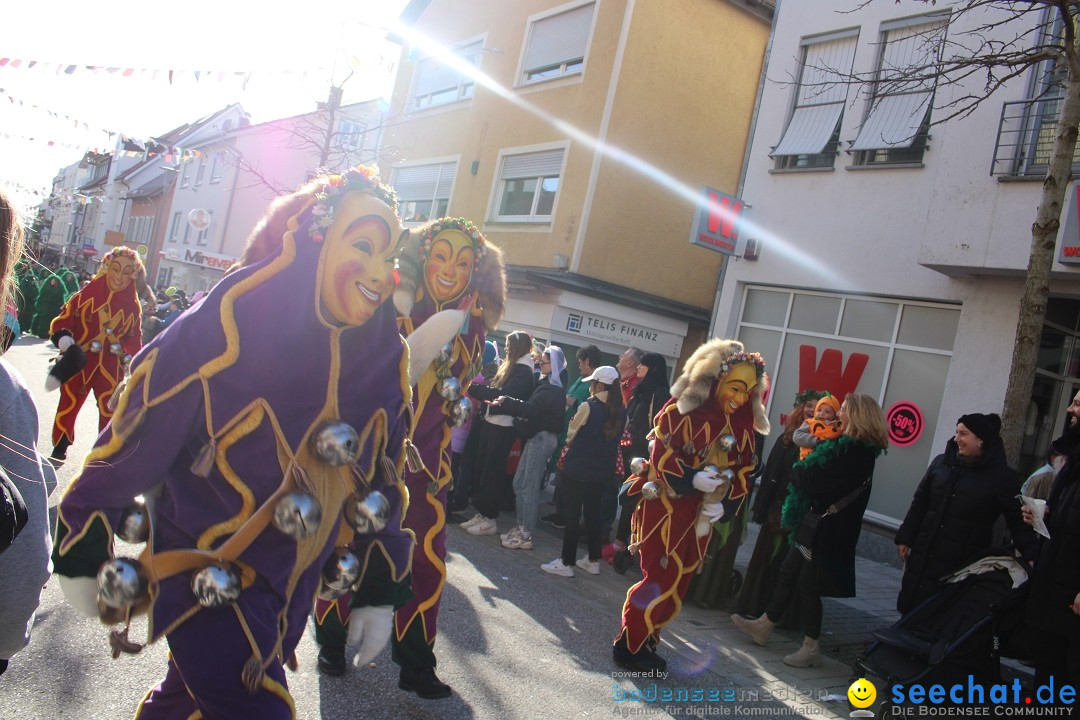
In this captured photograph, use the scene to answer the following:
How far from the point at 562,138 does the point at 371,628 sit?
578 inches

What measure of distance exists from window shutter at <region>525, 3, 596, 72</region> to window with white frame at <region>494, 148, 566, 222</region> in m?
1.96

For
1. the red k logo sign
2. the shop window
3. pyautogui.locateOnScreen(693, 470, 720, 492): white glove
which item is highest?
the shop window

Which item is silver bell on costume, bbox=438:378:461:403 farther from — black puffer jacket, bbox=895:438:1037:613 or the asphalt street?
black puffer jacket, bbox=895:438:1037:613

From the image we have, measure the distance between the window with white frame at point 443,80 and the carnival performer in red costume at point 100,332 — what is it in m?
12.9

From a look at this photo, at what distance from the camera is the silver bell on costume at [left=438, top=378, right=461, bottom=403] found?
13.9 feet

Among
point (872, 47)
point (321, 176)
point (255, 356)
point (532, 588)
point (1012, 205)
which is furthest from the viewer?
point (872, 47)

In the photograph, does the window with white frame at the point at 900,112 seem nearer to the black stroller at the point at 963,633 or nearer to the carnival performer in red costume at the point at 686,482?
the carnival performer in red costume at the point at 686,482

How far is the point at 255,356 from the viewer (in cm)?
232

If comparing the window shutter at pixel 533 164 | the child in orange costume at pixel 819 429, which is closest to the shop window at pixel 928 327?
the child in orange costume at pixel 819 429

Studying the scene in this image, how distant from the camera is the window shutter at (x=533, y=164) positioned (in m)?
16.4

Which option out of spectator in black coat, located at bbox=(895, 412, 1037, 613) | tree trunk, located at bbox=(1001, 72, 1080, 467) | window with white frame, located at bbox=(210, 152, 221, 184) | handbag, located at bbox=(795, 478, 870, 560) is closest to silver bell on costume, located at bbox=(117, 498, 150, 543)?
spectator in black coat, located at bbox=(895, 412, 1037, 613)

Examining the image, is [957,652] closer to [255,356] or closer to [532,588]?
[532,588]

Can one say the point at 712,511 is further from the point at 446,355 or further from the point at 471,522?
the point at 471,522

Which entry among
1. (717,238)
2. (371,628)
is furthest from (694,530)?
(717,238)
